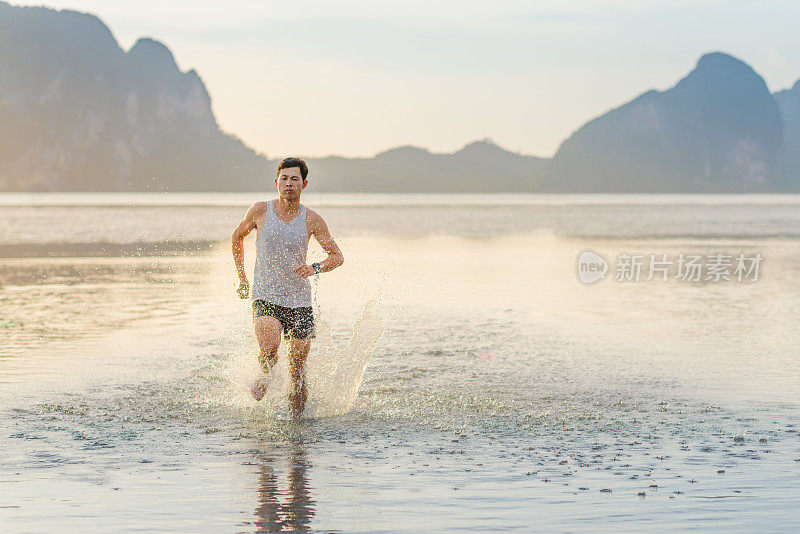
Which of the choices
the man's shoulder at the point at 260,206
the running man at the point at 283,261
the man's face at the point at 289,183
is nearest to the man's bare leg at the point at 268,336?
the running man at the point at 283,261

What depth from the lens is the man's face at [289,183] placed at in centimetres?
806

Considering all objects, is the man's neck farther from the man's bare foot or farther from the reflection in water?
the reflection in water

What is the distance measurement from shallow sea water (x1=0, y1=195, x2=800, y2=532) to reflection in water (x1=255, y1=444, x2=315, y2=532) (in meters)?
0.02

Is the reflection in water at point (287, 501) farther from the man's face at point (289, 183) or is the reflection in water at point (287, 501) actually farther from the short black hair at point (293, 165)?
the short black hair at point (293, 165)

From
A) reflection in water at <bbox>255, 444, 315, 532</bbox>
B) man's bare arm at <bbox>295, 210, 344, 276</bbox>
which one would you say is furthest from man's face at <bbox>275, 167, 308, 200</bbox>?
reflection in water at <bbox>255, 444, 315, 532</bbox>

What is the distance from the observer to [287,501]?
622cm

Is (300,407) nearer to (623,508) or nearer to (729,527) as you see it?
(623,508)

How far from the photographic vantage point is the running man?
321 inches

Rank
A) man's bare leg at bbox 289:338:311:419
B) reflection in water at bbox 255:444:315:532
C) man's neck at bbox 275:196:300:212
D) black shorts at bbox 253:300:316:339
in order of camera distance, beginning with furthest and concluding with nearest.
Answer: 1. man's bare leg at bbox 289:338:311:419
2. black shorts at bbox 253:300:316:339
3. man's neck at bbox 275:196:300:212
4. reflection in water at bbox 255:444:315:532

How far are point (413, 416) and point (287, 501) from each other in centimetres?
293

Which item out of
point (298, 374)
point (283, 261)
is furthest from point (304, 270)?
point (298, 374)

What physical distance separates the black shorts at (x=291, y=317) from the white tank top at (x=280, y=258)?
2.5 inches

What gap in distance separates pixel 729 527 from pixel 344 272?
17.9 metres

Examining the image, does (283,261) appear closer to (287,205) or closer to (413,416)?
(287,205)
